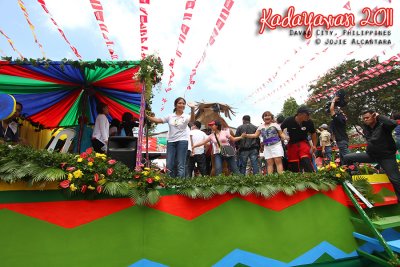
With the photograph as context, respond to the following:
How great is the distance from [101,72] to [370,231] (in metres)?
5.19

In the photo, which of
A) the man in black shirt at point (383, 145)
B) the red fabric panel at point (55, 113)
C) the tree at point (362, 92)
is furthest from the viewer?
the tree at point (362, 92)

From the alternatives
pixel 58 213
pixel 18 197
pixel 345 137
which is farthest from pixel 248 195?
pixel 345 137

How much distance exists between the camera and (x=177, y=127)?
4.29m

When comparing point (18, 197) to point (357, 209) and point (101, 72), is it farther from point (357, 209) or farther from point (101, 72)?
point (357, 209)

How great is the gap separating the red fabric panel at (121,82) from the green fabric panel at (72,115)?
1494 millimetres

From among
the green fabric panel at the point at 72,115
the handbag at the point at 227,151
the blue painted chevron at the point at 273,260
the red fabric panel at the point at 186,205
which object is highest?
the green fabric panel at the point at 72,115

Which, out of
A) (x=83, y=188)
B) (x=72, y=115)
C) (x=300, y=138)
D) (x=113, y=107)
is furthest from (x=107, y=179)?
(x=72, y=115)

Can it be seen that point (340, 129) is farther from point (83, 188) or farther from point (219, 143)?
→ point (83, 188)

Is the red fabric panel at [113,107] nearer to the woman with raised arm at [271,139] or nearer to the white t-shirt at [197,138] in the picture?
the white t-shirt at [197,138]

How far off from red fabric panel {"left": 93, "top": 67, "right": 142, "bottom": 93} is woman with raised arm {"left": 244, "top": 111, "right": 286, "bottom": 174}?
8.61ft

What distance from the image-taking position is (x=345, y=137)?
5352 millimetres

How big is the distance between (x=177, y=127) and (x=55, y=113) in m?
5.27

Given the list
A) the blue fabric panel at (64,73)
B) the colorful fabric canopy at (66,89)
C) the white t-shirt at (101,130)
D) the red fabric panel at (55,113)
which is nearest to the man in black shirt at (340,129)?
the colorful fabric canopy at (66,89)

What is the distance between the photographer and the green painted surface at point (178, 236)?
7.70ft
